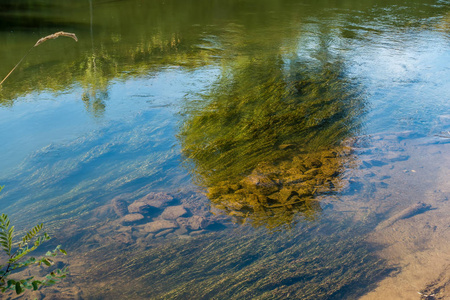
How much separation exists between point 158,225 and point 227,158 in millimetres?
998

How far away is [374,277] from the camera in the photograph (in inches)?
91.8

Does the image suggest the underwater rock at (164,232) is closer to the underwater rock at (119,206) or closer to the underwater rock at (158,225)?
the underwater rock at (158,225)

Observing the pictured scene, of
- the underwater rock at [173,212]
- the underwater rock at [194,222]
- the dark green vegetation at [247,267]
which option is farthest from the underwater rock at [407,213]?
the underwater rock at [173,212]

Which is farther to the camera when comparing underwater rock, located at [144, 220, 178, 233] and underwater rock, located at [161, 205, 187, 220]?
underwater rock, located at [161, 205, 187, 220]

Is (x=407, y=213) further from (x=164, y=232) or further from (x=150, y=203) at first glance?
(x=150, y=203)

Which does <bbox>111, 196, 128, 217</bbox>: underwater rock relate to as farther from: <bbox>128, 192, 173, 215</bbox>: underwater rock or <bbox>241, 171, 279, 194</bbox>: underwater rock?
<bbox>241, 171, 279, 194</bbox>: underwater rock

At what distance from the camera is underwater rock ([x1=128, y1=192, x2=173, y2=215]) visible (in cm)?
288

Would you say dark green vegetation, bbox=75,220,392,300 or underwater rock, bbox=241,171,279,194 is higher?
underwater rock, bbox=241,171,279,194

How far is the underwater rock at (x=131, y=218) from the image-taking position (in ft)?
9.07

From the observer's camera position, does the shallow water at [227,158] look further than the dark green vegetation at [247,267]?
Yes

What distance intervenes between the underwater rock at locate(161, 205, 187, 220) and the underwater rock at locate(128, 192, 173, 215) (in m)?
0.07

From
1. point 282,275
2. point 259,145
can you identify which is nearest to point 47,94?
point 259,145

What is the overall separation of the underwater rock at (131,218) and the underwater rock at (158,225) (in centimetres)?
9

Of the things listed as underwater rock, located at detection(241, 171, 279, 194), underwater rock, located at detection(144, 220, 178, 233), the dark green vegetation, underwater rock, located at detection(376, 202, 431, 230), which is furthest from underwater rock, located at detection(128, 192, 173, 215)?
underwater rock, located at detection(376, 202, 431, 230)
